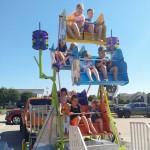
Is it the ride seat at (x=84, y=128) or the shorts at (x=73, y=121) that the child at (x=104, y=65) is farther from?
the shorts at (x=73, y=121)

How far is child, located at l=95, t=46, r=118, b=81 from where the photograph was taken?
324 inches

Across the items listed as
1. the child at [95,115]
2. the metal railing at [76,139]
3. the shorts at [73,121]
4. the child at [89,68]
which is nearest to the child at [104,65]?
the child at [89,68]

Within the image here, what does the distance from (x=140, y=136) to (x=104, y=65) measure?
86.9 inches

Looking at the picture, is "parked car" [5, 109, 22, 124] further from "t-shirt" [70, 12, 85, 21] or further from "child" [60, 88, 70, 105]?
"t-shirt" [70, 12, 85, 21]

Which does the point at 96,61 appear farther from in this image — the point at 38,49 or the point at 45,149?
the point at 45,149

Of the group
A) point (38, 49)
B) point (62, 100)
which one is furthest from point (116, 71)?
point (38, 49)

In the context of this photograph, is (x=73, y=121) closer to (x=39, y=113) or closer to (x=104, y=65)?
(x=104, y=65)

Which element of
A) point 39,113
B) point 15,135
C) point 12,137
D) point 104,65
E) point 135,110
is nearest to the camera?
point 104,65

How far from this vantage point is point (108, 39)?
31.7ft

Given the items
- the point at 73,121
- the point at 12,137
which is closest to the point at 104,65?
the point at 73,121

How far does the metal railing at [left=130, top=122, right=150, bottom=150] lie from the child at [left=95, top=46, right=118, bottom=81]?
1537 mm

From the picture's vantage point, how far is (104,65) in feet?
27.5

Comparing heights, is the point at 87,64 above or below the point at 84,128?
above

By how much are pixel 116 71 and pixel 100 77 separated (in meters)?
0.48
